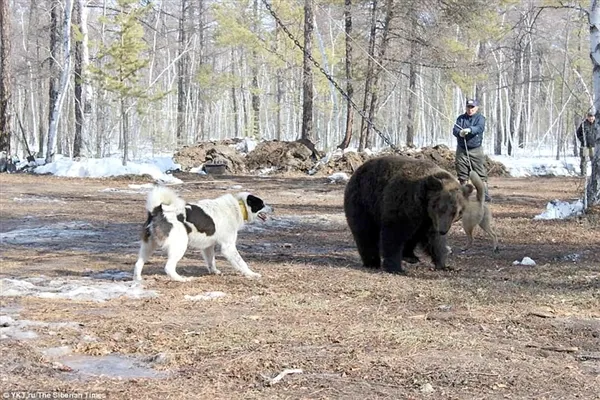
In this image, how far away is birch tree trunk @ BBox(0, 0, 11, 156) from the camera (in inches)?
1155

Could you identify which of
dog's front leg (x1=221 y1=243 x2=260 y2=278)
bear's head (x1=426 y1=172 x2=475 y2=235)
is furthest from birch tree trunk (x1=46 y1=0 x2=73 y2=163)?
bear's head (x1=426 y1=172 x2=475 y2=235)

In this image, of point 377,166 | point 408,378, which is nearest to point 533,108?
point 377,166

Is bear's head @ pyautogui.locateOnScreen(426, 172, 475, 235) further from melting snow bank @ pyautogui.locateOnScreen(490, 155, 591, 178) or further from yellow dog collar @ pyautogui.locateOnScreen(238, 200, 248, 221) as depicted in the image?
melting snow bank @ pyautogui.locateOnScreen(490, 155, 591, 178)

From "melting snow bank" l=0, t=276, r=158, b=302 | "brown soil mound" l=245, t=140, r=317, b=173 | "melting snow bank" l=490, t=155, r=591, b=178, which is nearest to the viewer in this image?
"melting snow bank" l=0, t=276, r=158, b=302

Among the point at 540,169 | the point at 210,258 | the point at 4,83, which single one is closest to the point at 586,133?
the point at 210,258

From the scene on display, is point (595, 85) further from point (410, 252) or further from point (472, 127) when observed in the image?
point (410, 252)

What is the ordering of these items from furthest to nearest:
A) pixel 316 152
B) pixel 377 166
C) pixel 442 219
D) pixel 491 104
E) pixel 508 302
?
1. pixel 491 104
2. pixel 316 152
3. pixel 377 166
4. pixel 442 219
5. pixel 508 302

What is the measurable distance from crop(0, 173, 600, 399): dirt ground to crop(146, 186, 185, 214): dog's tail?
0.84 metres

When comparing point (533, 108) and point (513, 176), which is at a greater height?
point (533, 108)

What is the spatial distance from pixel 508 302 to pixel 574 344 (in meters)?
1.51

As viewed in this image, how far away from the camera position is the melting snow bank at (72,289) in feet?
24.7

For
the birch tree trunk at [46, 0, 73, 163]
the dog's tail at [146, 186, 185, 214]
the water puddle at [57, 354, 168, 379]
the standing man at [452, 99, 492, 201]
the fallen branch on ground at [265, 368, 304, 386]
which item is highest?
the birch tree trunk at [46, 0, 73, 163]

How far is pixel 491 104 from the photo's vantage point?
7706cm

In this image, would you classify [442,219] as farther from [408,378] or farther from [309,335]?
[408,378]
